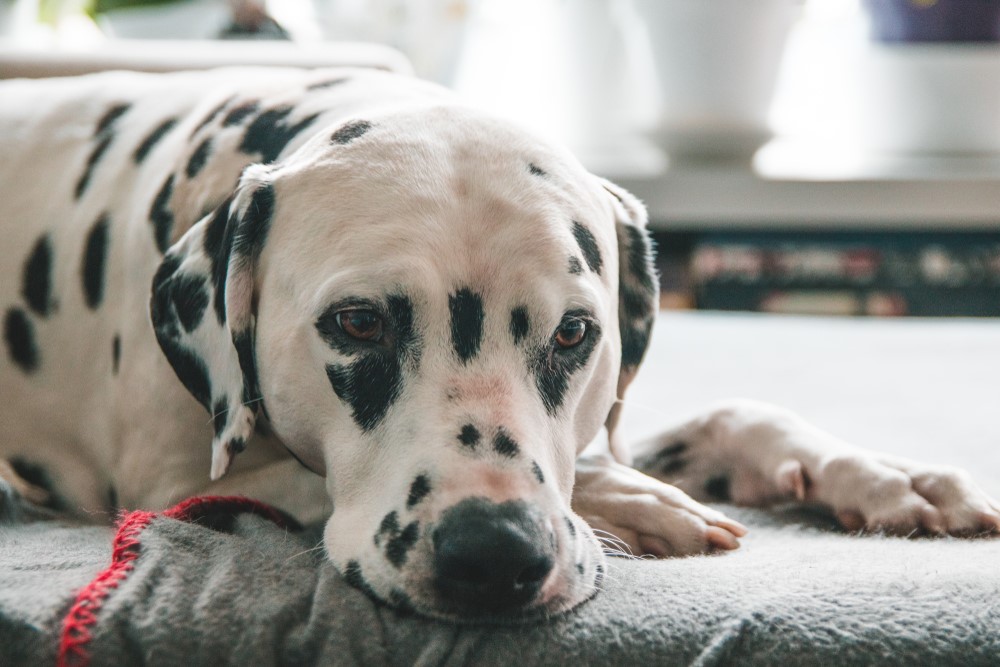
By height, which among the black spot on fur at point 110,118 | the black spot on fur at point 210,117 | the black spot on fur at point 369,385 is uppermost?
the black spot on fur at point 210,117

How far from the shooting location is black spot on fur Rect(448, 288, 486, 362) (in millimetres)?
1287

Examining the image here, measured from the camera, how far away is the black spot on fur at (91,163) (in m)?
1.92

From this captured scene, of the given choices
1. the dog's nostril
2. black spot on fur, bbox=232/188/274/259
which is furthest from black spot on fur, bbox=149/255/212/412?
the dog's nostril

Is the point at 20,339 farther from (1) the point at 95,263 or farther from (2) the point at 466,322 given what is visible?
(2) the point at 466,322

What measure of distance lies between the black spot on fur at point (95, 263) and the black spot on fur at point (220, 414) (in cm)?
43

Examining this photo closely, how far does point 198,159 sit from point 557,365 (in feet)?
2.37

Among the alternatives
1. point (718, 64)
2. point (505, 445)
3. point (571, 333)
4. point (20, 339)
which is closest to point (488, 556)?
point (505, 445)

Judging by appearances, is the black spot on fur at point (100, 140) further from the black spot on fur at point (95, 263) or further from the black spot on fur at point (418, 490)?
the black spot on fur at point (418, 490)

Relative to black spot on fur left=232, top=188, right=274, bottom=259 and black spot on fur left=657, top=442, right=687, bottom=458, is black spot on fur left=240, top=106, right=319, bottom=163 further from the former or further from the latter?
black spot on fur left=657, top=442, right=687, bottom=458

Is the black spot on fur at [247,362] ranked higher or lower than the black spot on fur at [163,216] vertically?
lower

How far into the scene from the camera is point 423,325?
1.29 meters

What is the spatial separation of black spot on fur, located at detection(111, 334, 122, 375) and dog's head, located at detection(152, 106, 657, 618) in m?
→ 0.25

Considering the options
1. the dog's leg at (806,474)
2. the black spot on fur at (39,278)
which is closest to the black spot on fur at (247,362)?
the black spot on fur at (39,278)

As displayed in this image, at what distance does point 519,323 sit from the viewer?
1.32m
